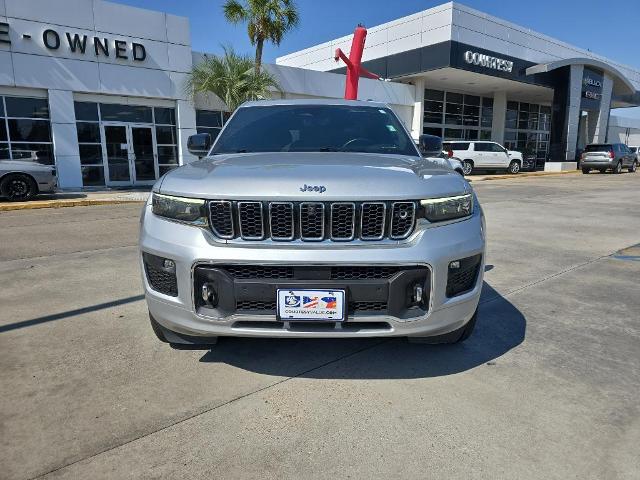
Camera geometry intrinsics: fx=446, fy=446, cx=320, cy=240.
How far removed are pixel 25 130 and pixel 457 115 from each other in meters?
25.2

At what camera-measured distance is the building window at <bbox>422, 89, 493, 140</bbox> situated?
28.3m

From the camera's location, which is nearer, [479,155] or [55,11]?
[55,11]

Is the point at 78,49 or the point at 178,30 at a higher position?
the point at 178,30

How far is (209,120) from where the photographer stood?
18.7 metres

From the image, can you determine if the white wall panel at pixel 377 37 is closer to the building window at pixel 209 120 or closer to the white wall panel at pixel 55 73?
the building window at pixel 209 120

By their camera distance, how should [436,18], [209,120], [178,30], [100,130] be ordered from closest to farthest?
[100,130] → [178,30] → [209,120] → [436,18]

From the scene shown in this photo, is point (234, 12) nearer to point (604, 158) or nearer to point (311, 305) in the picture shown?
point (311, 305)

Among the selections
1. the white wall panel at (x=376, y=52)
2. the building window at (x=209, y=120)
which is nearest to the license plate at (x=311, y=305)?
the building window at (x=209, y=120)

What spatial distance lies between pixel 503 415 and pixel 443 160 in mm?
2354

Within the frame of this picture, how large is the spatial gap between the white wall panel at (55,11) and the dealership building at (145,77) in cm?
3

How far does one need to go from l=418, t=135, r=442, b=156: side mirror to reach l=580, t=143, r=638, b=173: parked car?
28736mm

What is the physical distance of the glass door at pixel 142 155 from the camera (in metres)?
17.0

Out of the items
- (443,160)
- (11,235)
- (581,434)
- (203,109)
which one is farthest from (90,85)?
(581,434)

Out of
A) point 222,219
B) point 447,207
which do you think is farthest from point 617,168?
point 222,219
